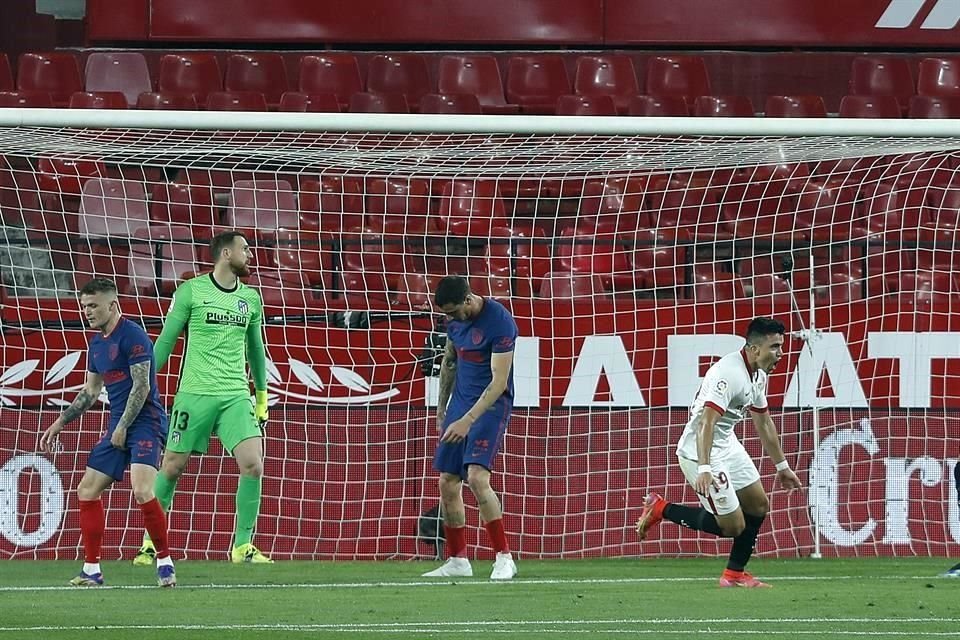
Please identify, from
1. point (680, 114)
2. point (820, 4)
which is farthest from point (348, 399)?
point (820, 4)

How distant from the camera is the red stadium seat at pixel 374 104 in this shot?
14.0 meters

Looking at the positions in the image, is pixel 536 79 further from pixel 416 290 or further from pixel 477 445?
pixel 477 445

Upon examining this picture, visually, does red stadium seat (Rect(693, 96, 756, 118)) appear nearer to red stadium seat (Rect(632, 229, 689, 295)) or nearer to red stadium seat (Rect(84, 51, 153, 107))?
red stadium seat (Rect(632, 229, 689, 295))

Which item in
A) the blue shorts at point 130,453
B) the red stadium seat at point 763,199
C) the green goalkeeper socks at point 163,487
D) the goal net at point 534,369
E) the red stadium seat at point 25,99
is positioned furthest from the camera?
the red stadium seat at point 25,99

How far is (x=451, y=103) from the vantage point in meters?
13.8

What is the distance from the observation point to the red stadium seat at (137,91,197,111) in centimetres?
1363

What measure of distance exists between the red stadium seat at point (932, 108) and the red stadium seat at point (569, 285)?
4.59 meters

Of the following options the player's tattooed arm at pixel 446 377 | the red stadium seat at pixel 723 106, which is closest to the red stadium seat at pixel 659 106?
the red stadium seat at pixel 723 106

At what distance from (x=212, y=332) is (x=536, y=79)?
6569 mm

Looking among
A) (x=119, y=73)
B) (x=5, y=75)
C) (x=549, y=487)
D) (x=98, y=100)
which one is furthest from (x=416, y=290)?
(x=5, y=75)

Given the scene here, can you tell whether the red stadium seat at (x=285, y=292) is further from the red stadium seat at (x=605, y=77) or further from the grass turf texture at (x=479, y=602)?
the red stadium seat at (x=605, y=77)

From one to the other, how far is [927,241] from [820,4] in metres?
4.74

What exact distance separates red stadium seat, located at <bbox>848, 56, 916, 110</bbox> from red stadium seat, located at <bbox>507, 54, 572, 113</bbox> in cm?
274

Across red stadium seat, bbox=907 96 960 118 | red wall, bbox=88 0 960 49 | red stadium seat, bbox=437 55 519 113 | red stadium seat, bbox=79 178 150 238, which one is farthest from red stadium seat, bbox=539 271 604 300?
red wall, bbox=88 0 960 49
